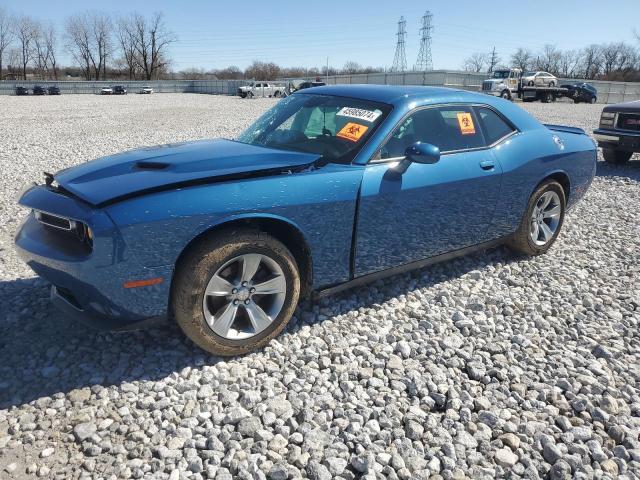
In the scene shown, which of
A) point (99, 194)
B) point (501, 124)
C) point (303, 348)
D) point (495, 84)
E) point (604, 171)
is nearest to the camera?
point (99, 194)

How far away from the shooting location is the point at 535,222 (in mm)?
4609

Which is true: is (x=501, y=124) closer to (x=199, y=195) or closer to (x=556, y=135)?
(x=556, y=135)

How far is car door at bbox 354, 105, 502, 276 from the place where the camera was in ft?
10.6

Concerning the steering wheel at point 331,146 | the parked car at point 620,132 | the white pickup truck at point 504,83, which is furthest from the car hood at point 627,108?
the white pickup truck at point 504,83

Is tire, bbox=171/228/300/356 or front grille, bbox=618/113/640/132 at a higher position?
front grille, bbox=618/113/640/132

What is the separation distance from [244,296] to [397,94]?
1.90 metres

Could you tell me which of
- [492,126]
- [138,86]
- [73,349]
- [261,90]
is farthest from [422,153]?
[138,86]

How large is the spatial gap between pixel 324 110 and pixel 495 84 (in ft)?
108

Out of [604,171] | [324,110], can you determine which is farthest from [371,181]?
[604,171]

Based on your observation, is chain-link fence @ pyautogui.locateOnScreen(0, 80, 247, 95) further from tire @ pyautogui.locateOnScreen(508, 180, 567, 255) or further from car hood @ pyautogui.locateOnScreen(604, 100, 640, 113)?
tire @ pyautogui.locateOnScreen(508, 180, 567, 255)

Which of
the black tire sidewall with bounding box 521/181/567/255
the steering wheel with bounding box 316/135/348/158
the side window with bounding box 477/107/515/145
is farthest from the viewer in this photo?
the black tire sidewall with bounding box 521/181/567/255

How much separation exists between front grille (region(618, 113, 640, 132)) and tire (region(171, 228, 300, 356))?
897 cm

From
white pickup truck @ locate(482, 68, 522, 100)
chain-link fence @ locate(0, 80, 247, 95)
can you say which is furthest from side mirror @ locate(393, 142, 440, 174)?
chain-link fence @ locate(0, 80, 247, 95)

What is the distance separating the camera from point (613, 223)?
5.99m
